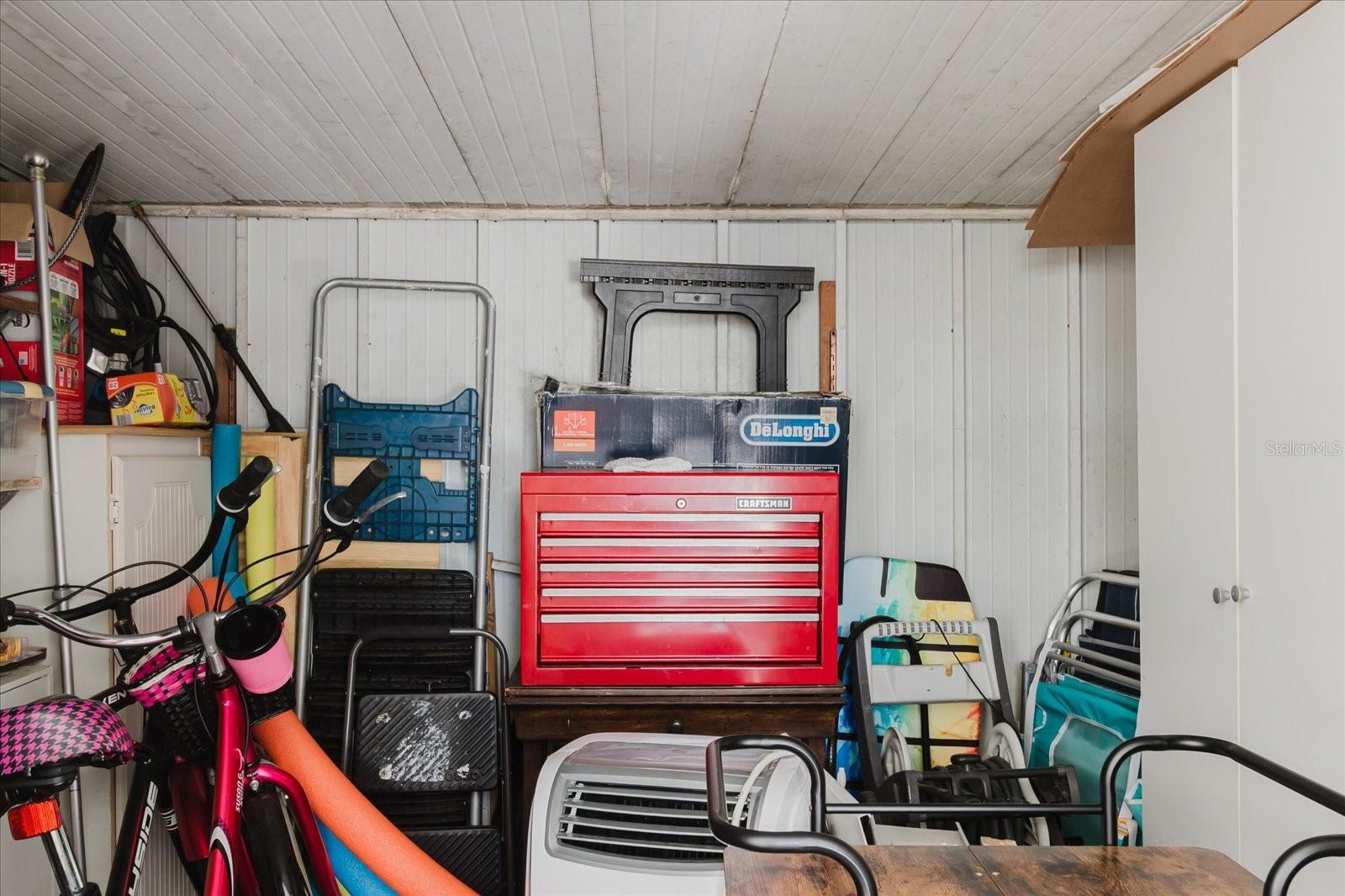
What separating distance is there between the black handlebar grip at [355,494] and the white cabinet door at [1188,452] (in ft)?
5.34

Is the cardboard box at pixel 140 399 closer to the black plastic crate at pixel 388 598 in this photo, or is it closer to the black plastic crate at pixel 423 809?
the black plastic crate at pixel 388 598

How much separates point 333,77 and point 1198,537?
216cm

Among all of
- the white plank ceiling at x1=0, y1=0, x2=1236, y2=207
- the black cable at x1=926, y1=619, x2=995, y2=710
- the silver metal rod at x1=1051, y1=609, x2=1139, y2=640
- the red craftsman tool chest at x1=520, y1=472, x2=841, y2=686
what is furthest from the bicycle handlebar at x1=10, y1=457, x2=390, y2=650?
the silver metal rod at x1=1051, y1=609, x2=1139, y2=640

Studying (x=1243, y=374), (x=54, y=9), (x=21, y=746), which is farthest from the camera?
(x=54, y=9)

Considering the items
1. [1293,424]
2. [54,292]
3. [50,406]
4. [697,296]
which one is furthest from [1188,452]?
[54,292]

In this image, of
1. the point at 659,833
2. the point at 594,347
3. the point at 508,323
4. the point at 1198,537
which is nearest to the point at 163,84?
the point at 508,323

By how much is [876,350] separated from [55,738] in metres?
2.43

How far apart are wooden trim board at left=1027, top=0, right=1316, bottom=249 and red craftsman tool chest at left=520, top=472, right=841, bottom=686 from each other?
1003 mm

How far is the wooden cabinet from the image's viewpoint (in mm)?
1239

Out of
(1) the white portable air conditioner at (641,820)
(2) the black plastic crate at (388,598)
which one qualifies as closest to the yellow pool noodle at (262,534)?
(2) the black plastic crate at (388,598)

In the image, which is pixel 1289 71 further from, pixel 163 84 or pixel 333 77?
pixel 163 84

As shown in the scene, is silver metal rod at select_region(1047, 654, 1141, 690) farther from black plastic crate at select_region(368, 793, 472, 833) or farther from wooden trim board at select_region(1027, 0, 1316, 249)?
black plastic crate at select_region(368, 793, 472, 833)

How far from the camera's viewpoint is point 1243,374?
1.42 metres

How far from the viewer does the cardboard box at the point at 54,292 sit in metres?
1.96
